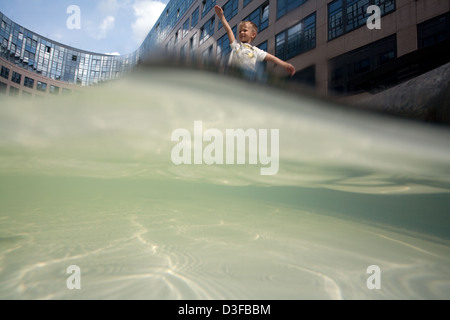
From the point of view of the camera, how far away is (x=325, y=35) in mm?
10711

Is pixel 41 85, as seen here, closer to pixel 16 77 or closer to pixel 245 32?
pixel 16 77

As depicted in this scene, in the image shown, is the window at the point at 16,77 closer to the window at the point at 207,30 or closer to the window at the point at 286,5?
the window at the point at 207,30

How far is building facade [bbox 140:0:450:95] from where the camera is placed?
7418 millimetres

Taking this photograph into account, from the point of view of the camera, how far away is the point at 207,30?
17438 millimetres

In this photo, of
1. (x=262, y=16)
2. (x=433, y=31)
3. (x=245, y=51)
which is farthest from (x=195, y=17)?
(x=245, y=51)

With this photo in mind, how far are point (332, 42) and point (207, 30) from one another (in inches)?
410

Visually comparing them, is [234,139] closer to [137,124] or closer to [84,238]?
[137,124]

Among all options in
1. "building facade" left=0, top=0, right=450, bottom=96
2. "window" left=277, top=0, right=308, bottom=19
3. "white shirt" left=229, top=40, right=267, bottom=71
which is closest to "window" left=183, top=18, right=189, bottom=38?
"building facade" left=0, top=0, right=450, bottom=96

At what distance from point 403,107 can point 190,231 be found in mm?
4498

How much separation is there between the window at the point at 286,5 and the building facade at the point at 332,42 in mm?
52

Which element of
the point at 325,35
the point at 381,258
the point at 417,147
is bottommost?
the point at 381,258

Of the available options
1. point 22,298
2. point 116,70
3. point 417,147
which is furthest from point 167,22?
point 22,298

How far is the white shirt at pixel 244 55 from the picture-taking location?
12.2 feet

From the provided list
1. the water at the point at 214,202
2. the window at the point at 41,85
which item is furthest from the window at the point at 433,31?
the window at the point at 41,85
